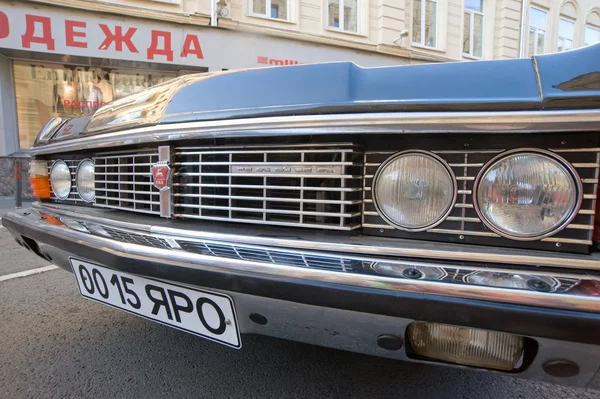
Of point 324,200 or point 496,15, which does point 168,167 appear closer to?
point 324,200

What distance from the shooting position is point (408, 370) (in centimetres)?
172

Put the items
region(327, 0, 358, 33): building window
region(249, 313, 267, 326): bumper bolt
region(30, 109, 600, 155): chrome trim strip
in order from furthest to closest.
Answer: region(327, 0, 358, 33): building window, region(249, 313, 267, 326): bumper bolt, region(30, 109, 600, 155): chrome trim strip

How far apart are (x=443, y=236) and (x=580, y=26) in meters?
15.6

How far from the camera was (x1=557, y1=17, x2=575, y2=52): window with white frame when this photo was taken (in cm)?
1213

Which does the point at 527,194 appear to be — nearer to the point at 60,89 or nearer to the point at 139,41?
the point at 139,41

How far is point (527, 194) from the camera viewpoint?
1.00m

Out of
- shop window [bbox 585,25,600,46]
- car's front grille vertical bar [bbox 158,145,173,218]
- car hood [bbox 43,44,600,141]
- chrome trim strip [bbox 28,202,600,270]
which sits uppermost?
shop window [bbox 585,25,600,46]

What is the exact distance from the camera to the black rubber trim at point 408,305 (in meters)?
0.81

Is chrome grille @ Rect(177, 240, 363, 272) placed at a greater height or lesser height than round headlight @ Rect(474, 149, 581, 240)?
lesser

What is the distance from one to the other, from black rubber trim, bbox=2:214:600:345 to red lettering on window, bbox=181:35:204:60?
8.98 m

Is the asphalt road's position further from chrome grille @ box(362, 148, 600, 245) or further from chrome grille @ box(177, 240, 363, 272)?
chrome grille @ box(362, 148, 600, 245)

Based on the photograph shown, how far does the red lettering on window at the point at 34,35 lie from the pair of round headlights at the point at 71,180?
797cm

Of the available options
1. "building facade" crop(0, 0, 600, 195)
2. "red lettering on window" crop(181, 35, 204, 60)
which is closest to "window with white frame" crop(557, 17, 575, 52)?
"building facade" crop(0, 0, 600, 195)

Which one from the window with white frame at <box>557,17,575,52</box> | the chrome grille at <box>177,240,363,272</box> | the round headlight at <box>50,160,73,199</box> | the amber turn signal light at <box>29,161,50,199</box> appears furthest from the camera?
the window with white frame at <box>557,17,575,52</box>
